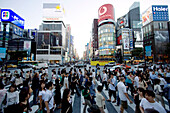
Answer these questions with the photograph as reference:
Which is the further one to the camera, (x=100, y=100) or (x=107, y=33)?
(x=107, y=33)

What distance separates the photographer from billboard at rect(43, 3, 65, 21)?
82.8 metres

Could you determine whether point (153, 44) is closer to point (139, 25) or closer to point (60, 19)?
point (139, 25)

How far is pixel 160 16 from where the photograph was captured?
5981 cm

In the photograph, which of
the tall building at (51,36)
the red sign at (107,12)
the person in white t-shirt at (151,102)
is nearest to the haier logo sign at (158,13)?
the red sign at (107,12)

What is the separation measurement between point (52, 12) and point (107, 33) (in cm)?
5787

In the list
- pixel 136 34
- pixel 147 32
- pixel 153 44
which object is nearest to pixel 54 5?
pixel 136 34

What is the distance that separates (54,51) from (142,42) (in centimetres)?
7135

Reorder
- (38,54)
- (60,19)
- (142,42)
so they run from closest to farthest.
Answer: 1. (38,54)
2. (142,42)
3. (60,19)

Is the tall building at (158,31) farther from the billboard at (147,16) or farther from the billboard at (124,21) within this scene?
the billboard at (124,21)

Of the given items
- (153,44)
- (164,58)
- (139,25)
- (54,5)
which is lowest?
(164,58)

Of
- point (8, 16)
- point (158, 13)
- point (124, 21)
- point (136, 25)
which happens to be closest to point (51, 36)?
point (8, 16)

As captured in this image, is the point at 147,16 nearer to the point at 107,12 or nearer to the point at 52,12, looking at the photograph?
the point at 107,12

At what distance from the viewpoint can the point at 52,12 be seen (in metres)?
84.1

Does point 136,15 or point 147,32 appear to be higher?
point 136,15
